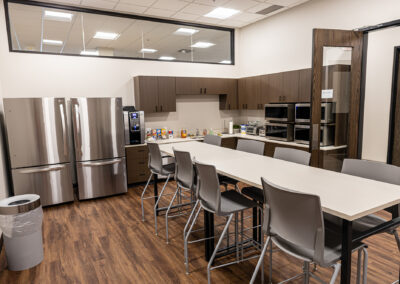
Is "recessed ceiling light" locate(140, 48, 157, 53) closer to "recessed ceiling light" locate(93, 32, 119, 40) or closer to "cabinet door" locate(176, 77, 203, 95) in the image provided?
"recessed ceiling light" locate(93, 32, 119, 40)

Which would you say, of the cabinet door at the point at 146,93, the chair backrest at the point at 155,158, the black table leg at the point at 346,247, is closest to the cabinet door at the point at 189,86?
the cabinet door at the point at 146,93

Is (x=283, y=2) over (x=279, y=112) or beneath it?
over

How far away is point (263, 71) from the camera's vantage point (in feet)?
19.1

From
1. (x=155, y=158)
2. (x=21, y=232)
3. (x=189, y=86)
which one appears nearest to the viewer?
(x=21, y=232)

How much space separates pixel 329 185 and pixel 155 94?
3.93 meters

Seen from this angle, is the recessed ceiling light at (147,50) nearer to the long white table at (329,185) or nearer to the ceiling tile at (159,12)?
the ceiling tile at (159,12)

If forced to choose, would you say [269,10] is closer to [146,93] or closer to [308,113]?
[308,113]

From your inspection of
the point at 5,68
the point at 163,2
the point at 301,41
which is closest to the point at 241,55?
the point at 301,41

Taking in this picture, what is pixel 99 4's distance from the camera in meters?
4.58

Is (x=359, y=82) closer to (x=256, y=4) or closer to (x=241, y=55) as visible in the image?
(x=256, y=4)

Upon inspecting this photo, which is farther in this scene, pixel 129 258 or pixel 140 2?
pixel 140 2

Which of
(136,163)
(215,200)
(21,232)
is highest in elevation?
(215,200)

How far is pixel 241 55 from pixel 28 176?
4.88 metres

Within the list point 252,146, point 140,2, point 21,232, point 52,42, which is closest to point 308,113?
point 252,146
